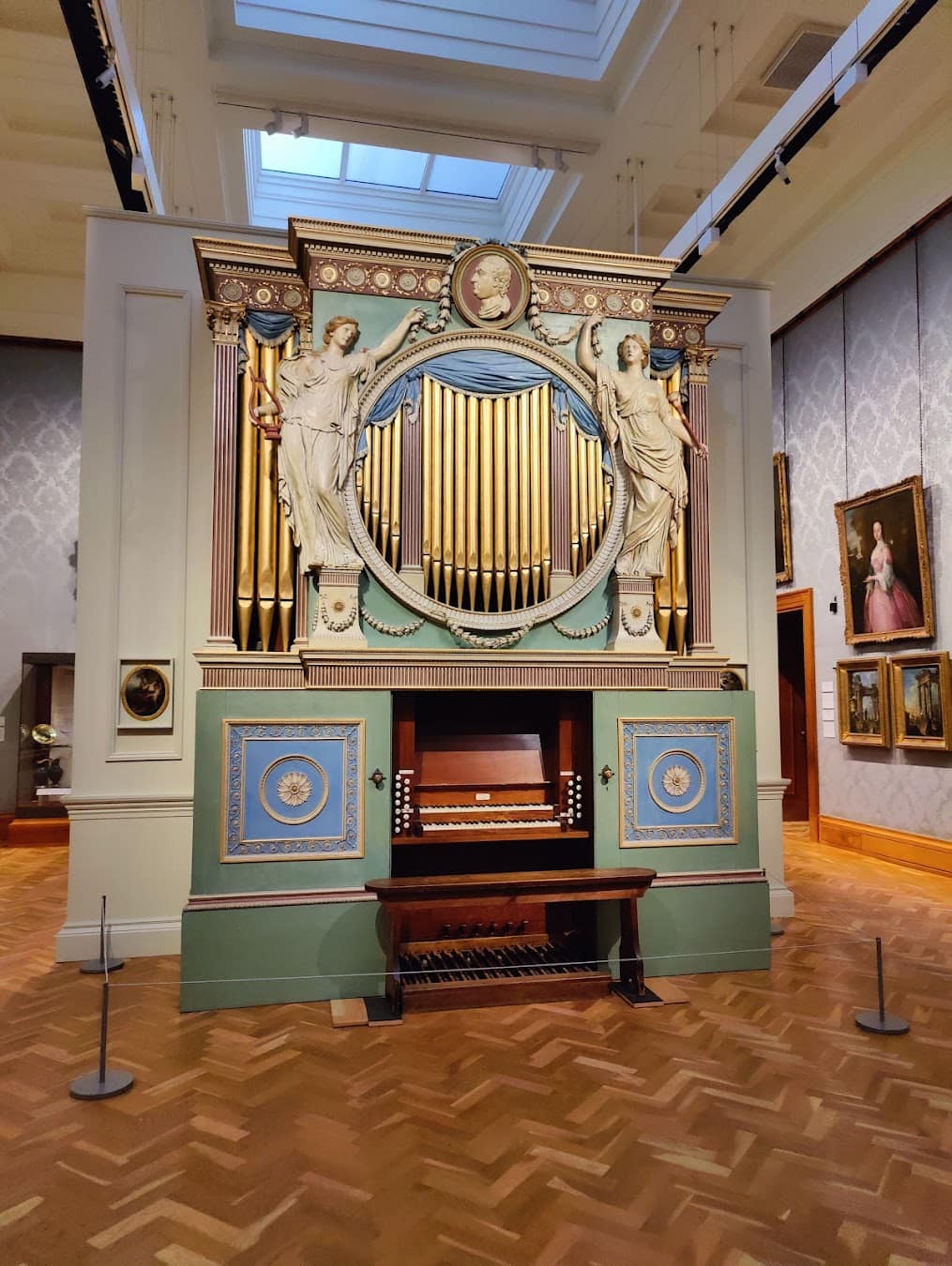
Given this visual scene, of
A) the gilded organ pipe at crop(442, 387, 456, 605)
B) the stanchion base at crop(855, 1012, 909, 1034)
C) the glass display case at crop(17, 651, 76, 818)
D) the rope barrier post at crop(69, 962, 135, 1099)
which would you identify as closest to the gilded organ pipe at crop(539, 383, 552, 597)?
the gilded organ pipe at crop(442, 387, 456, 605)

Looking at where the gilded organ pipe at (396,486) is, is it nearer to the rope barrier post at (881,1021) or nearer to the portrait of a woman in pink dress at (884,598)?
the rope barrier post at (881,1021)

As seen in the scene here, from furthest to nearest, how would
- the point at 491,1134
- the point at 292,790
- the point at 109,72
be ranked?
the point at 292,790
the point at 109,72
the point at 491,1134

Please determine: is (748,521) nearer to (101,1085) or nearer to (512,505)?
(512,505)

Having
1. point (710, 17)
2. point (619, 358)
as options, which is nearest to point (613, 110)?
point (710, 17)

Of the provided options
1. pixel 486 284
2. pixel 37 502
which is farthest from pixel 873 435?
pixel 37 502

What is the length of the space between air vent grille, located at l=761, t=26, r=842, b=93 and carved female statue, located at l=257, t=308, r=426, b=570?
4.24 m

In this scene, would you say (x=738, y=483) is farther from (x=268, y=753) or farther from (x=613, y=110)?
(x=268, y=753)

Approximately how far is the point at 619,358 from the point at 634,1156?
13.3ft

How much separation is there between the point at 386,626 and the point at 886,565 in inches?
220

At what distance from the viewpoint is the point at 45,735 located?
9398mm

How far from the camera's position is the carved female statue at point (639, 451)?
5.05 meters

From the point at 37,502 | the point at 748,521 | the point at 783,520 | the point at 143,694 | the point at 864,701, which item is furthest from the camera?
the point at 783,520

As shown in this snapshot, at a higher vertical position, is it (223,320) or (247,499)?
(223,320)

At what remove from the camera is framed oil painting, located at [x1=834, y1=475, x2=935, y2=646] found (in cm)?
784
